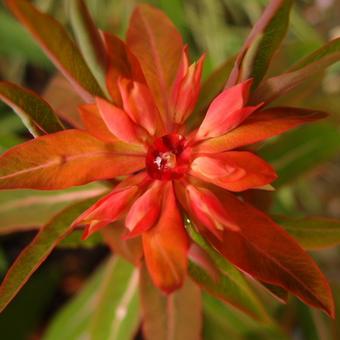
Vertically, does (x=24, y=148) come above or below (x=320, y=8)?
below

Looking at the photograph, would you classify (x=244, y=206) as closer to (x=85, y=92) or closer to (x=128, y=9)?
(x=85, y=92)

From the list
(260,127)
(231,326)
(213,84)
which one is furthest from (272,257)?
(231,326)

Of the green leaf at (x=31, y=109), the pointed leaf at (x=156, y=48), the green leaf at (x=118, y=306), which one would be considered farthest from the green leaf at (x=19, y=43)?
the green leaf at (x=31, y=109)

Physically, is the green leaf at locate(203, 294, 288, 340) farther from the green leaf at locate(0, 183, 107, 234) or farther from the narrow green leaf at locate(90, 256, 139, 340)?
the green leaf at locate(0, 183, 107, 234)

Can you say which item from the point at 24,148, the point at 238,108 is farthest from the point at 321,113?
the point at 24,148

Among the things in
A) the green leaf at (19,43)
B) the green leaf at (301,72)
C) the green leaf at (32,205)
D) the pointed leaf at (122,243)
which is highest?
the green leaf at (19,43)

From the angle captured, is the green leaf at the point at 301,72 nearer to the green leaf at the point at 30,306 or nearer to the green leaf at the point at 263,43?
the green leaf at the point at 263,43
